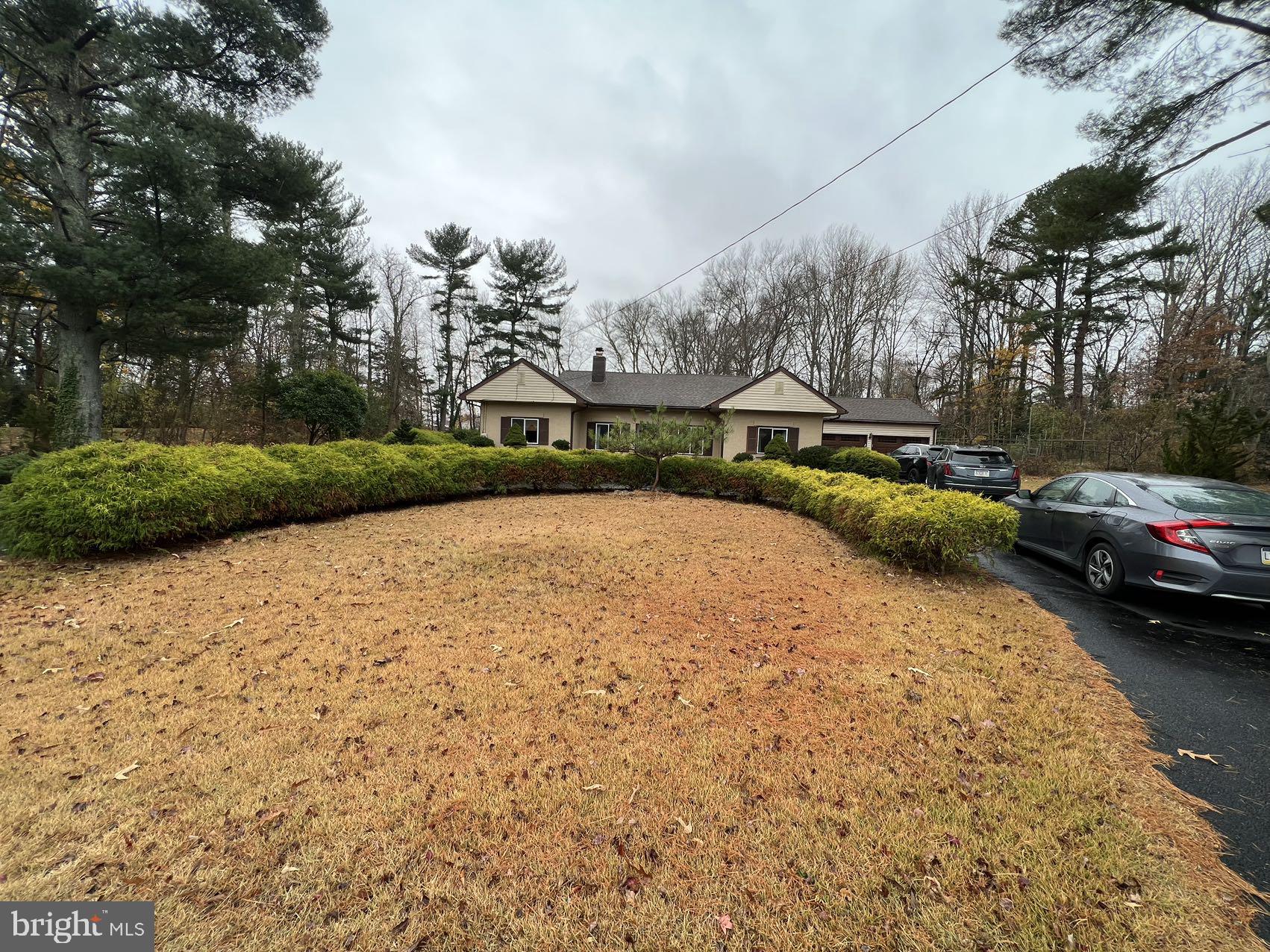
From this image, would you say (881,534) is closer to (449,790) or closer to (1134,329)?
(449,790)

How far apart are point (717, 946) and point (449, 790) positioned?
127cm

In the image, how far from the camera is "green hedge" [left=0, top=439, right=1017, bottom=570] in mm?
5016

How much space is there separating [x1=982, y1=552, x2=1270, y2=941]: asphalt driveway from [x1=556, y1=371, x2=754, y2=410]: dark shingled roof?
16.1 meters

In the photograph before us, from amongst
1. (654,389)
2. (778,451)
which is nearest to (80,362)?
(654,389)

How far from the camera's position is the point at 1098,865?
176 centimetres

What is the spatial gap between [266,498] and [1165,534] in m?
10.9

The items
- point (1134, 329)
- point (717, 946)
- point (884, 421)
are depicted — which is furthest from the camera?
point (884, 421)

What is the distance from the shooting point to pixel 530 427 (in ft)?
65.4

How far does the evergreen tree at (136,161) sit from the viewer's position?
8812 mm

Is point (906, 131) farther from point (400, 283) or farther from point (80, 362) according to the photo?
point (400, 283)

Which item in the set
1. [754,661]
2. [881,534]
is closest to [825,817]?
[754,661]

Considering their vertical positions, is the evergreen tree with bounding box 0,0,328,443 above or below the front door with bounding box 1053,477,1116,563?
above

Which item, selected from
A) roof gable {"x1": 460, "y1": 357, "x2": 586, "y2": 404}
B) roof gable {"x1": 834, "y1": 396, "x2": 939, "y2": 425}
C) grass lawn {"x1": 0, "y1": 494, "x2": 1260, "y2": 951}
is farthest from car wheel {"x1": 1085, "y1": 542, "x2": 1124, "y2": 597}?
roof gable {"x1": 834, "y1": 396, "x2": 939, "y2": 425}

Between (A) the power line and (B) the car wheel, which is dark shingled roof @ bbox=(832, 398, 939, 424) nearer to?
(A) the power line
